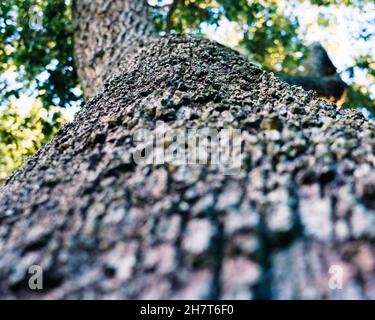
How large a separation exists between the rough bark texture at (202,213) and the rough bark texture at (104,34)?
6.50ft

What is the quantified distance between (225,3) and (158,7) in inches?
47.5

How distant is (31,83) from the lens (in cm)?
587

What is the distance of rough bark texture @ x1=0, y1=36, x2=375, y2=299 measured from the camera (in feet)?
2.84

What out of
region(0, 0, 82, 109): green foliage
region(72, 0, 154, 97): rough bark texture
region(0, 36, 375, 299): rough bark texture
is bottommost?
region(0, 36, 375, 299): rough bark texture

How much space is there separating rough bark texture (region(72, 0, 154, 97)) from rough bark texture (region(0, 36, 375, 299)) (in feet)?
6.50

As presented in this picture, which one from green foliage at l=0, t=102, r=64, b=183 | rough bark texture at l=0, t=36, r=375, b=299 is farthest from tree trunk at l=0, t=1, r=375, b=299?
green foliage at l=0, t=102, r=64, b=183

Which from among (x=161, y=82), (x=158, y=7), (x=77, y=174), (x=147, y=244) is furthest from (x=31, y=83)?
(x=147, y=244)

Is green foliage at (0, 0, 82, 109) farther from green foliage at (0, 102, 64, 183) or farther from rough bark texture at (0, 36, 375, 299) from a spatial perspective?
rough bark texture at (0, 36, 375, 299)

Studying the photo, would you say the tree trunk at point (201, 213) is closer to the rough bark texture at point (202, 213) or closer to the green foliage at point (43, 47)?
the rough bark texture at point (202, 213)

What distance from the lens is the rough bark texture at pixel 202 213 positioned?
34.1 inches

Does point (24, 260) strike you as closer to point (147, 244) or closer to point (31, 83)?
point (147, 244)

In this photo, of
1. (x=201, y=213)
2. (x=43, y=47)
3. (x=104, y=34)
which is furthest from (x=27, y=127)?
(x=201, y=213)

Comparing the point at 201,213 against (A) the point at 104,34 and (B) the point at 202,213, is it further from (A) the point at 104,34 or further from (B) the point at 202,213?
(A) the point at 104,34

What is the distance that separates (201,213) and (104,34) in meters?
3.05
